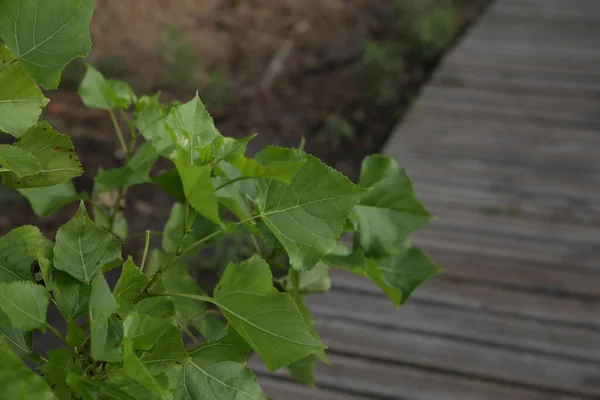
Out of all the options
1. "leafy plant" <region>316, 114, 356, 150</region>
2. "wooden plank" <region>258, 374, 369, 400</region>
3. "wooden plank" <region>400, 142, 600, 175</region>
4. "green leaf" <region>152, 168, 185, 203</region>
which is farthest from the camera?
"leafy plant" <region>316, 114, 356, 150</region>

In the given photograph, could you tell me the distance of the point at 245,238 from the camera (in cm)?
289

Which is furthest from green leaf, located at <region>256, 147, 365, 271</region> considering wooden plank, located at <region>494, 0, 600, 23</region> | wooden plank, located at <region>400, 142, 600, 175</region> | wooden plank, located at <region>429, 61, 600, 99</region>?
wooden plank, located at <region>494, 0, 600, 23</region>

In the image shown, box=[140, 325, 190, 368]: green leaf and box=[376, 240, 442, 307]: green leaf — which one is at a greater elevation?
box=[140, 325, 190, 368]: green leaf

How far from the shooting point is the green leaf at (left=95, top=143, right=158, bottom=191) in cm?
89

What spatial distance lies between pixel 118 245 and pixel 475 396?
1524 mm

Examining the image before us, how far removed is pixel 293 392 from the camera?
202 cm

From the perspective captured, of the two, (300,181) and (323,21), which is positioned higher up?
(300,181)

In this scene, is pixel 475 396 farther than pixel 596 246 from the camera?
No

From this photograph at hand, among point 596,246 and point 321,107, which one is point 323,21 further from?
point 596,246

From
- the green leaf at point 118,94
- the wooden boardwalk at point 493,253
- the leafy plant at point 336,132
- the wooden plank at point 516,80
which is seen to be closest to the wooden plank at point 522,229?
the wooden boardwalk at point 493,253

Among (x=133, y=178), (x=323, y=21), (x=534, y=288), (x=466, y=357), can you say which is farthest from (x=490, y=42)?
(x=133, y=178)

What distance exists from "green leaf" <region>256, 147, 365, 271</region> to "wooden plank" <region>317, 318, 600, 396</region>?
152 cm

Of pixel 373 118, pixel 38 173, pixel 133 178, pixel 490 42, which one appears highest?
pixel 38 173

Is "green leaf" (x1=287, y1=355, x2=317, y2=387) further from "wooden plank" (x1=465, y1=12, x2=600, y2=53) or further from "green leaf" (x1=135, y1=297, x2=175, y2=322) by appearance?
"wooden plank" (x1=465, y1=12, x2=600, y2=53)
